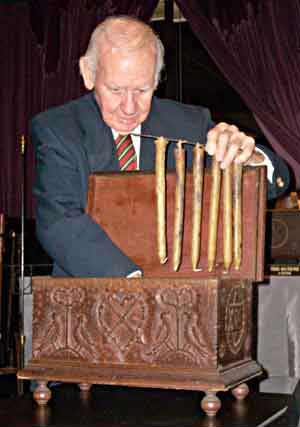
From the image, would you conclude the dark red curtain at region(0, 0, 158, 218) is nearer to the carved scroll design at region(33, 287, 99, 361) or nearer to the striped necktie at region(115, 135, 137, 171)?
the striped necktie at region(115, 135, 137, 171)

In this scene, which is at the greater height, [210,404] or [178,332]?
[178,332]

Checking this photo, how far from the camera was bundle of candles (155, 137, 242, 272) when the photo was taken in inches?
58.1

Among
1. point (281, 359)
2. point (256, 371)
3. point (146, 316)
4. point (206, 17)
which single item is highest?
point (206, 17)

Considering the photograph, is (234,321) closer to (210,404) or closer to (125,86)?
(210,404)

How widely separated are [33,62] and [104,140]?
5328 millimetres

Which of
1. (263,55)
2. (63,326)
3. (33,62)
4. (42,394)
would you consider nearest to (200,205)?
(63,326)

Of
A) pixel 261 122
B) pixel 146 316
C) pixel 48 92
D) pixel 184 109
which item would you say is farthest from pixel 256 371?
pixel 48 92

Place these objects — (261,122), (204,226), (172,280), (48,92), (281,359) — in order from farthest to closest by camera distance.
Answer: (48,92), (261,122), (281,359), (204,226), (172,280)

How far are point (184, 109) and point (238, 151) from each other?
13.1 inches

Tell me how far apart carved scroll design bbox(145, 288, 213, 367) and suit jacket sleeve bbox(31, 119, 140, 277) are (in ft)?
0.40

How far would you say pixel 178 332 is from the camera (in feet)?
4.56

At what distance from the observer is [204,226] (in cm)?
153

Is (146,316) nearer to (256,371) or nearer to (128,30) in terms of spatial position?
(256,371)

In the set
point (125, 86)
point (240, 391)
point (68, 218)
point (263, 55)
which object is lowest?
point (240, 391)
